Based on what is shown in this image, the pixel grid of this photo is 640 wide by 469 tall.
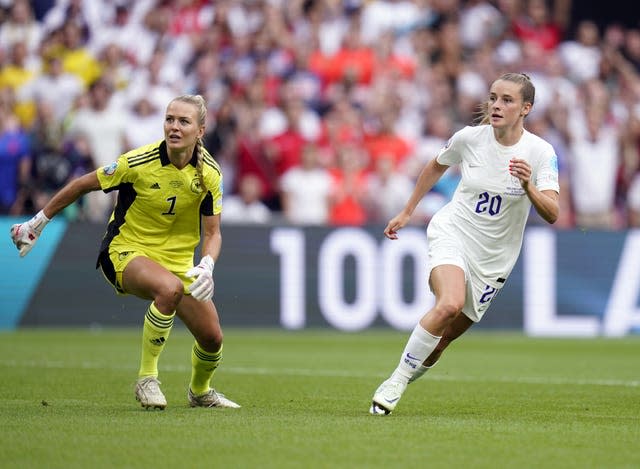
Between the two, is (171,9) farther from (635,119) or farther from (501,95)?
→ (501,95)

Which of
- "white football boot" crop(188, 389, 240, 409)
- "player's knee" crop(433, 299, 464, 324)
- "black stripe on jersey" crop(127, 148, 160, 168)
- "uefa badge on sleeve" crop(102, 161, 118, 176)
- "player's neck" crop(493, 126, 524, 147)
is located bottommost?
"white football boot" crop(188, 389, 240, 409)

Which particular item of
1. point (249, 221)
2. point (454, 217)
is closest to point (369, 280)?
point (249, 221)

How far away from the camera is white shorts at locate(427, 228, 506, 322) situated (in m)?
8.73

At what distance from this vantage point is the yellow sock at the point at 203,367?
29.4 ft

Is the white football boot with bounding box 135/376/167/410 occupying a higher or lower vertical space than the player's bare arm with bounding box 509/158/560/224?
lower

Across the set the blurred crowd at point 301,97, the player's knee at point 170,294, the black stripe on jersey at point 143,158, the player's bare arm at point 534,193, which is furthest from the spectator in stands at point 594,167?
the player's knee at point 170,294

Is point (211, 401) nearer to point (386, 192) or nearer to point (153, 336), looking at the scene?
point (153, 336)

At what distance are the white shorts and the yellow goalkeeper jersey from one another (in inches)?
61.8

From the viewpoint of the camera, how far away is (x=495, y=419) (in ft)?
27.2

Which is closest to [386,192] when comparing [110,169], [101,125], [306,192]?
[306,192]

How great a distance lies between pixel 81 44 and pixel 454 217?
11648 mm

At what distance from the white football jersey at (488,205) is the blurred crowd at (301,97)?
9480mm

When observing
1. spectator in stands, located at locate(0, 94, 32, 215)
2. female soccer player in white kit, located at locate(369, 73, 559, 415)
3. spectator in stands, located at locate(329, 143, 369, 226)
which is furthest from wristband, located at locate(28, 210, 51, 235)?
spectator in stands, located at locate(329, 143, 369, 226)

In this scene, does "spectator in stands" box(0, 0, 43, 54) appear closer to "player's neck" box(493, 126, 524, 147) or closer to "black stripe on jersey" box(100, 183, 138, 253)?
"black stripe on jersey" box(100, 183, 138, 253)
